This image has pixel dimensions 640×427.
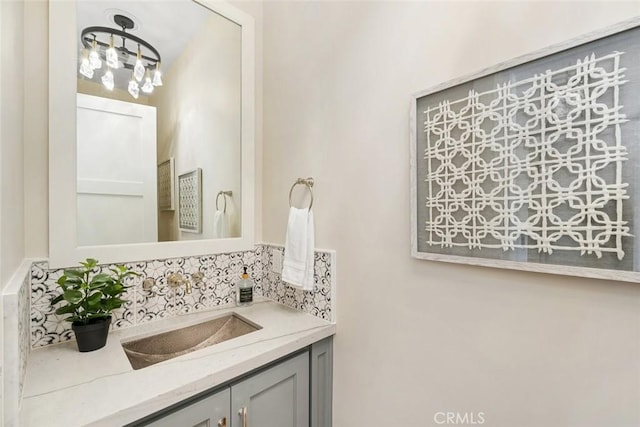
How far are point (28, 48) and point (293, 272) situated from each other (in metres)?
1.28

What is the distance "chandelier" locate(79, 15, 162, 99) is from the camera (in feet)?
3.77

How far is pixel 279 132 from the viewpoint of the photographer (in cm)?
155

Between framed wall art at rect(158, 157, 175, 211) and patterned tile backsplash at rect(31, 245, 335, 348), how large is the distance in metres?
0.25

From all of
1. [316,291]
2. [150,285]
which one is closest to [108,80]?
[150,285]

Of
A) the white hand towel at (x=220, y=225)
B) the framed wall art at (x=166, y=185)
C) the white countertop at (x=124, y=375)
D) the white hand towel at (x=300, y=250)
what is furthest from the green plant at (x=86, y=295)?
the white hand towel at (x=300, y=250)

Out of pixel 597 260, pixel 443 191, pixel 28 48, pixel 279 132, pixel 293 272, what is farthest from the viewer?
pixel 279 132

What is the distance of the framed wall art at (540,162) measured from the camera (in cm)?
63

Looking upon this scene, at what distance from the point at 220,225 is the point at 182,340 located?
21.7 inches

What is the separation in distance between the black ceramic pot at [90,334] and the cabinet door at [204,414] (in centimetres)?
43

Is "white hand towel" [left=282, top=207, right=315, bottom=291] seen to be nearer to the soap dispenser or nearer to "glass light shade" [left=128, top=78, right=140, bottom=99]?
the soap dispenser

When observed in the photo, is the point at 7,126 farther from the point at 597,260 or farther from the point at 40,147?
the point at 597,260

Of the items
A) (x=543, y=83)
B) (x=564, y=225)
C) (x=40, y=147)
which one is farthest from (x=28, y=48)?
(x=564, y=225)

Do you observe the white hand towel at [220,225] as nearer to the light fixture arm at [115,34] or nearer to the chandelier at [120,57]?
the chandelier at [120,57]

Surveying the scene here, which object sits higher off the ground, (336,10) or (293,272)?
(336,10)
